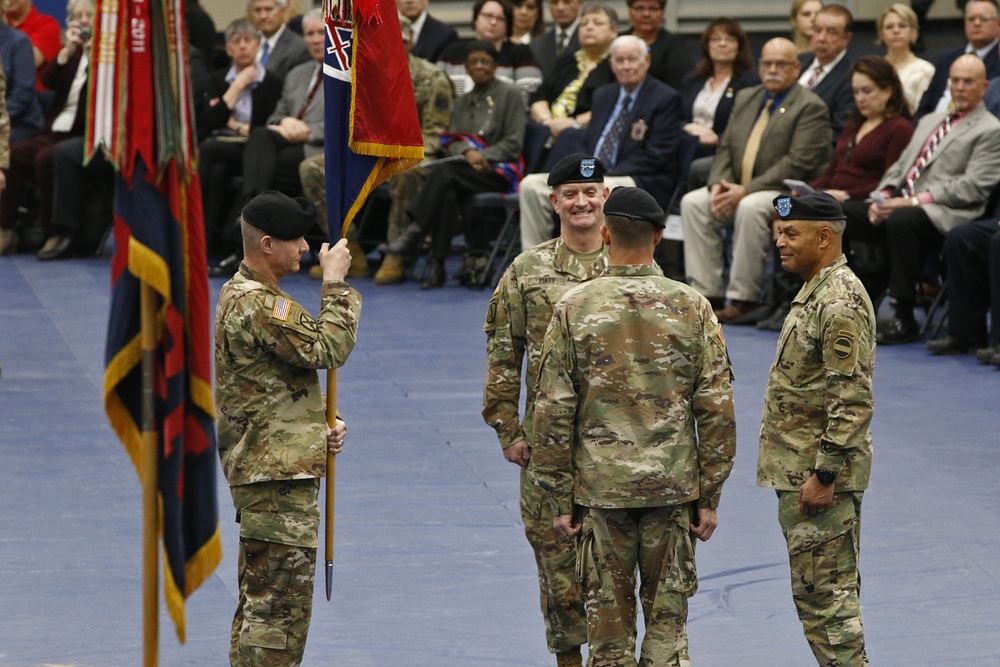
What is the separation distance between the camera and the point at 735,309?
11.2 m

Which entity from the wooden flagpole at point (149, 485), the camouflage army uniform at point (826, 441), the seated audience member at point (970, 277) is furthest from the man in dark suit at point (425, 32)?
the wooden flagpole at point (149, 485)

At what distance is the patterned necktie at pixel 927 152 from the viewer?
34.1 ft

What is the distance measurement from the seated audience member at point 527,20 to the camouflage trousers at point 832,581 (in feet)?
32.9

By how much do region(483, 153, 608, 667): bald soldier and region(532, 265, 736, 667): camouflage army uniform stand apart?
48 cm

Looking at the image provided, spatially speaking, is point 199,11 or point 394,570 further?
point 199,11

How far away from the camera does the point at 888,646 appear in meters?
5.67

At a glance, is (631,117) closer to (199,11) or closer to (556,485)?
(199,11)

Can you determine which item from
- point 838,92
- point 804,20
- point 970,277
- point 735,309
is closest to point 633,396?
point 970,277

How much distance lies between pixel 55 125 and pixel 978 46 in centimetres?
787

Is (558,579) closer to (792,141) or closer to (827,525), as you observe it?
(827,525)

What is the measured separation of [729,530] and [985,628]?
142cm

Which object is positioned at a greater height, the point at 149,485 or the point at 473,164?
the point at 149,485

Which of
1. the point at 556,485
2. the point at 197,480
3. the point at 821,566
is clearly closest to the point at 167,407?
the point at 197,480

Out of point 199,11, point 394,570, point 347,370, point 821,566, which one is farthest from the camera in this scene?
point 199,11
